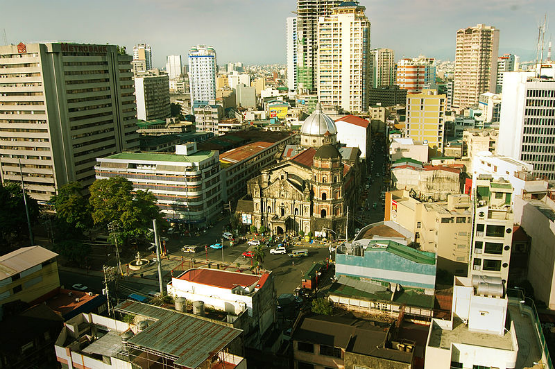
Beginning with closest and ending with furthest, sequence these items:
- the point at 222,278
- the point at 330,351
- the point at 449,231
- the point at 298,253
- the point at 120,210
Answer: the point at 330,351 → the point at 222,278 → the point at 449,231 → the point at 120,210 → the point at 298,253

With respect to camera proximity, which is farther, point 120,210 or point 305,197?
point 305,197

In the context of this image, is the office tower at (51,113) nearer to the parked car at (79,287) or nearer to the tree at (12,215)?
the tree at (12,215)

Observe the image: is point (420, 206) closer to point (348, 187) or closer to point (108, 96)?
point (348, 187)

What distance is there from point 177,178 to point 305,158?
2399 cm

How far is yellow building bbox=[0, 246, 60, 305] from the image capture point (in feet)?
128

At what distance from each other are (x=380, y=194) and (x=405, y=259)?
4962 centimetres

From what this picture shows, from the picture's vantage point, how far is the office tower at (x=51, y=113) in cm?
7631

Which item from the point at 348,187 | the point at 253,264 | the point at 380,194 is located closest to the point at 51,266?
the point at 253,264

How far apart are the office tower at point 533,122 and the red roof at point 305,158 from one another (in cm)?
3860

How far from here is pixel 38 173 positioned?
261 feet

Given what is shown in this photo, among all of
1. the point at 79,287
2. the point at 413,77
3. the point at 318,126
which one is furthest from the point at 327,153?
the point at 413,77

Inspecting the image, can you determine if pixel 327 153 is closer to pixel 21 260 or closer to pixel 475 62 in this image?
pixel 21 260

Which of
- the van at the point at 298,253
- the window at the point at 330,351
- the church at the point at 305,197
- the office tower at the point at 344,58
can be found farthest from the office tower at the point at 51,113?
the office tower at the point at 344,58

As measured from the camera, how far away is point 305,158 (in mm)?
81938
